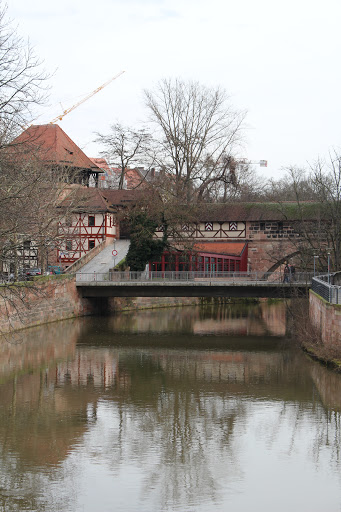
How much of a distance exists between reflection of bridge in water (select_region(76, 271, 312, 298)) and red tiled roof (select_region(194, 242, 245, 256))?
26.1 ft

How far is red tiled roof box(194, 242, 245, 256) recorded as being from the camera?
47.7 meters

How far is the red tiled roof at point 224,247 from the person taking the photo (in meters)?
Answer: 47.7

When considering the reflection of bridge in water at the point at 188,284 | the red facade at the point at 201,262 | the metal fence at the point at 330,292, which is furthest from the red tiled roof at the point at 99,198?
the metal fence at the point at 330,292

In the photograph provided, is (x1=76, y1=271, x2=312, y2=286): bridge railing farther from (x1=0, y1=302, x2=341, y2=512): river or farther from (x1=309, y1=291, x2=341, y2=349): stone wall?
(x1=309, y1=291, x2=341, y2=349): stone wall

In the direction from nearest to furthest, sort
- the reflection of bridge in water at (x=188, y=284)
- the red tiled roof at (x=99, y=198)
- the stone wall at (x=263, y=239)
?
1. the reflection of bridge in water at (x=188, y=284)
2. the red tiled roof at (x=99, y=198)
3. the stone wall at (x=263, y=239)

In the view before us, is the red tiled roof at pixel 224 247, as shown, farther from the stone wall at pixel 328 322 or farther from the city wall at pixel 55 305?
the stone wall at pixel 328 322

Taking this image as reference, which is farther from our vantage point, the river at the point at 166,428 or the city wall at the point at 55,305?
the city wall at the point at 55,305

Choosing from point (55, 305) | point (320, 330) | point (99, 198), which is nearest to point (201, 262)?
point (99, 198)

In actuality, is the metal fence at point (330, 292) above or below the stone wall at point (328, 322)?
above

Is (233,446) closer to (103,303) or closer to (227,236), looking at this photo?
(103,303)

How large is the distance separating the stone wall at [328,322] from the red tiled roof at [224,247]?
839 inches

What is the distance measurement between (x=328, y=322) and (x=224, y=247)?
25515 millimetres

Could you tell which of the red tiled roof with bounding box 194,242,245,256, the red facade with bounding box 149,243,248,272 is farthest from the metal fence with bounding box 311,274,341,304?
the red tiled roof with bounding box 194,242,245,256

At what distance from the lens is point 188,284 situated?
36.7 meters
